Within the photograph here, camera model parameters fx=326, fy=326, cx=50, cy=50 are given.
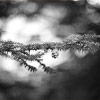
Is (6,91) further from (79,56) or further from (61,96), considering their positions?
(79,56)

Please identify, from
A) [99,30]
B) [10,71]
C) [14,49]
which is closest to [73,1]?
[99,30]

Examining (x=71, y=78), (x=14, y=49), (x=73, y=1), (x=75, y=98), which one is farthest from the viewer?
(x=75, y=98)

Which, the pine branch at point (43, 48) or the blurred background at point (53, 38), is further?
the blurred background at point (53, 38)

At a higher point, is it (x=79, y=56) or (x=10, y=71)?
(x=79, y=56)

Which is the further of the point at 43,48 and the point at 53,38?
the point at 53,38

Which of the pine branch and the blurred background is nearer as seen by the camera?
the pine branch

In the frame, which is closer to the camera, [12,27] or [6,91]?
[12,27]

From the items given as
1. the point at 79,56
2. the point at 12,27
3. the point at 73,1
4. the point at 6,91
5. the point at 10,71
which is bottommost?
the point at 6,91

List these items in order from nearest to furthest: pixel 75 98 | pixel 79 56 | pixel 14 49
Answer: pixel 14 49 → pixel 79 56 → pixel 75 98
